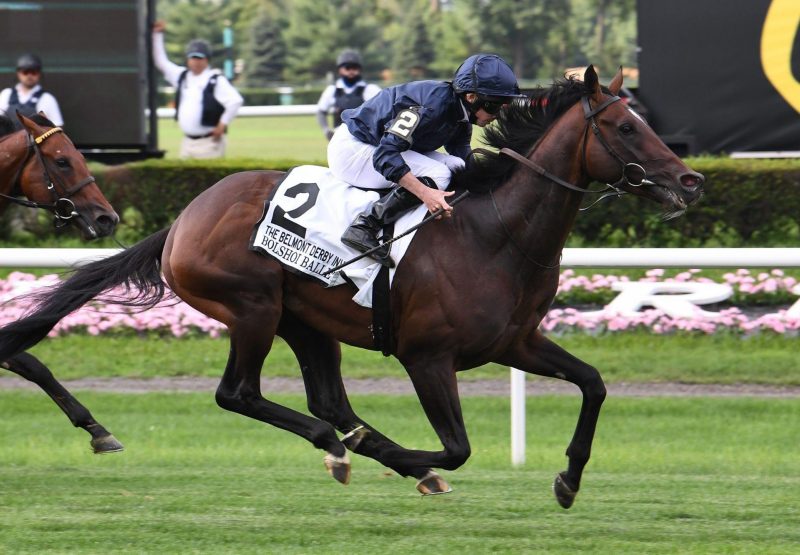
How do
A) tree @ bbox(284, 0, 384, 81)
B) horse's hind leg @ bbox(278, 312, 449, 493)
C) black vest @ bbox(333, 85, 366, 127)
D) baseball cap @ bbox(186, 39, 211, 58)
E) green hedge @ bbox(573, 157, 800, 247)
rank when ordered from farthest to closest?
tree @ bbox(284, 0, 384, 81), black vest @ bbox(333, 85, 366, 127), baseball cap @ bbox(186, 39, 211, 58), green hedge @ bbox(573, 157, 800, 247), horse's hind leg @ bbox(278, 312, 449, 493)

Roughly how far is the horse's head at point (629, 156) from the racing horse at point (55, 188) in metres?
2.21

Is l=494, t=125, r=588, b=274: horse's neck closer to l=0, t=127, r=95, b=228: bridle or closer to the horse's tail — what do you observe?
the horse's tail

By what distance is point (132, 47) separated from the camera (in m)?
9.66

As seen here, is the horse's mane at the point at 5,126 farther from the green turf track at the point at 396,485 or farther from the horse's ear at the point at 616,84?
the horse's ear at the point at 616,84

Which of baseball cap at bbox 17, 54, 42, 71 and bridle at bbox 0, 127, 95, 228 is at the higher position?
bridle at bbox 0, 127, 95, 228

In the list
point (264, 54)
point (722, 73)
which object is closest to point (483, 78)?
point (722, 73)

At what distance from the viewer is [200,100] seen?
34.2 feet

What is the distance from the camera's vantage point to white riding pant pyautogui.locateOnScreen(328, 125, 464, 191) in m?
5.04

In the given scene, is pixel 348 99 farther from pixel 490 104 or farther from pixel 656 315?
pixel 490 104

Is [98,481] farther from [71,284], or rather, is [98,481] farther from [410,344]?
[410,344]

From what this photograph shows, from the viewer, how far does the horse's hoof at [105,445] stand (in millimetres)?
5902

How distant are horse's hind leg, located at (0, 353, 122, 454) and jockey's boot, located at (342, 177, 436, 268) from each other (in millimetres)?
1657

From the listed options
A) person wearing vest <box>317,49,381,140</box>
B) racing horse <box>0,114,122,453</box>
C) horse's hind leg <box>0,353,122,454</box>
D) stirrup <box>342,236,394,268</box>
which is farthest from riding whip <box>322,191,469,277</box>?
person wearing vest <box>317,49,381,140</box>

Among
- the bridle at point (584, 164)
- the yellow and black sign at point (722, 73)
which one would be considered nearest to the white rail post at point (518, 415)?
the bridle at point (584, 164)
